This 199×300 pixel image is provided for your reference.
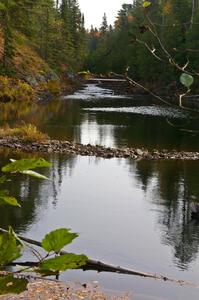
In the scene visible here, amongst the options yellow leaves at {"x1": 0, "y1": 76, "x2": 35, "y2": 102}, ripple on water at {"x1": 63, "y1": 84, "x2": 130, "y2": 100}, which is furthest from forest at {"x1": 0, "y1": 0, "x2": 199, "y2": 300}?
ripple on water at {"x1": 63, "y1": 84, "x2": 130, "y2": 100}

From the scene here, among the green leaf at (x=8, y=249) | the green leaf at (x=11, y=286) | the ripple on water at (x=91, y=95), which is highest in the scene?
the green leaf at (x=8, y=249)

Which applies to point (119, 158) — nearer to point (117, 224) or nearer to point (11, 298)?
point (117, 224)

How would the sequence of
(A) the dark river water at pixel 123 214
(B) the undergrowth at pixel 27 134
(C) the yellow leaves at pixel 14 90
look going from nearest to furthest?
(A) the dark river water at pixel 123 214
(B) the undergrowth at pixel 27 134
(C) the yellow leaves at pixel 14 90

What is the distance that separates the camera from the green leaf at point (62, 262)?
136 centimetres

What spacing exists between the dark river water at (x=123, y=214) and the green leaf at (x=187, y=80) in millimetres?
6906

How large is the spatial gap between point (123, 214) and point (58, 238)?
11.4m

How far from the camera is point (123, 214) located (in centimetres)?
1277

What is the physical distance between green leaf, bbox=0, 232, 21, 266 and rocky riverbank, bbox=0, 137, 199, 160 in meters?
19.2

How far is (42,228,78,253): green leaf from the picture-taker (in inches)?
56.2

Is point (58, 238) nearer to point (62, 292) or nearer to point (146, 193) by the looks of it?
point (62, 292)

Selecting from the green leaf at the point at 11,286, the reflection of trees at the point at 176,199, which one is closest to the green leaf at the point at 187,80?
the green leaf at the point at 11,286

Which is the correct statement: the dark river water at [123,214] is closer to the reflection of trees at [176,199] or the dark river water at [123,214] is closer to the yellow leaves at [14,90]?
→ the reflection of trees at [176,199]

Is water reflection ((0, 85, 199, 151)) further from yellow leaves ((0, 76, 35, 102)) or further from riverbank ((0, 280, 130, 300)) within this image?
riverbank ((0, 280, 130, 300))

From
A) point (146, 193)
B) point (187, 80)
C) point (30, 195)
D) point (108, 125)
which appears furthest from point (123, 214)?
point (108, 125)
